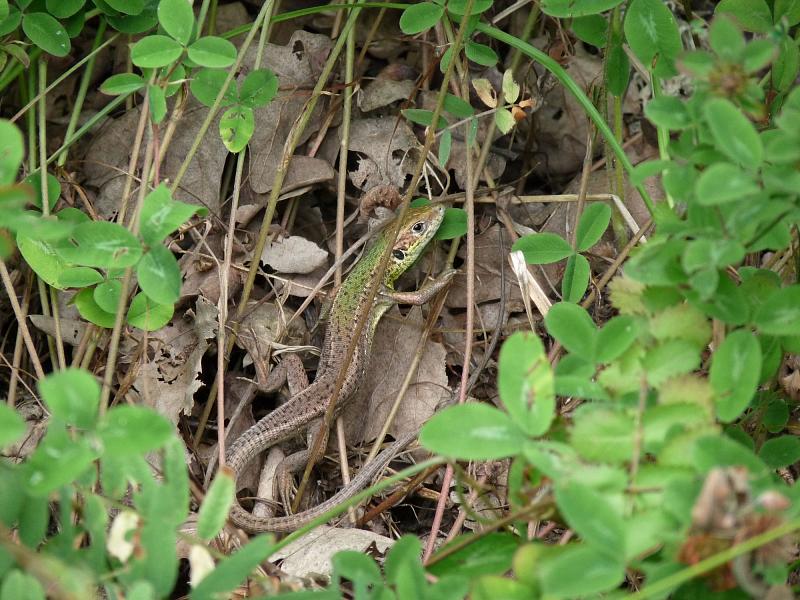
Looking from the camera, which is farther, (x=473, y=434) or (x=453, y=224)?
(x=453, y=224)

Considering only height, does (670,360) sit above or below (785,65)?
below

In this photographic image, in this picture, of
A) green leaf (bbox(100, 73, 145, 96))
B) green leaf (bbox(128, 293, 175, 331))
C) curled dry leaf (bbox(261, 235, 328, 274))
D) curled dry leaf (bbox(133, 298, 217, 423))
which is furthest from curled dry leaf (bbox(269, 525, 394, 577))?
green leaf (bbox(100, 73, 145, 96))

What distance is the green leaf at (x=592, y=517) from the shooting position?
78.0 inches

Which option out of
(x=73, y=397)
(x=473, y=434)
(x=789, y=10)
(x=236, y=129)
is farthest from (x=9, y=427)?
(x=789, y=10)

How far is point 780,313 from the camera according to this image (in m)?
2.47

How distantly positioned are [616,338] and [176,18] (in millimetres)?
2489

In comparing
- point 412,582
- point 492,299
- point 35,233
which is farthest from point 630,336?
point 492,299

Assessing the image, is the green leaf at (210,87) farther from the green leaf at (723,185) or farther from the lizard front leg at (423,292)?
the green leaf at (723,185)

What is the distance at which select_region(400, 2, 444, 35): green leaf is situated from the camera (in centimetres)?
421

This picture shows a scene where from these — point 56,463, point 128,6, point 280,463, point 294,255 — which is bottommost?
point 280,463

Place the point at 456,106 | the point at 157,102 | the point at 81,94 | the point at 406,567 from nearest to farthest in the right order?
the point at 406,567 < the point at 157,102 < the point at 456,106 < the point at 81,94

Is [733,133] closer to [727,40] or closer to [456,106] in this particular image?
Answer: [727,40]

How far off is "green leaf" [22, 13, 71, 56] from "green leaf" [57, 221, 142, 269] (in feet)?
5.11

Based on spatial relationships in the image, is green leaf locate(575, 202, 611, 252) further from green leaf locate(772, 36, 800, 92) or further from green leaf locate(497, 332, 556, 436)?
green leaf locate(497, 332, 556, 436)
